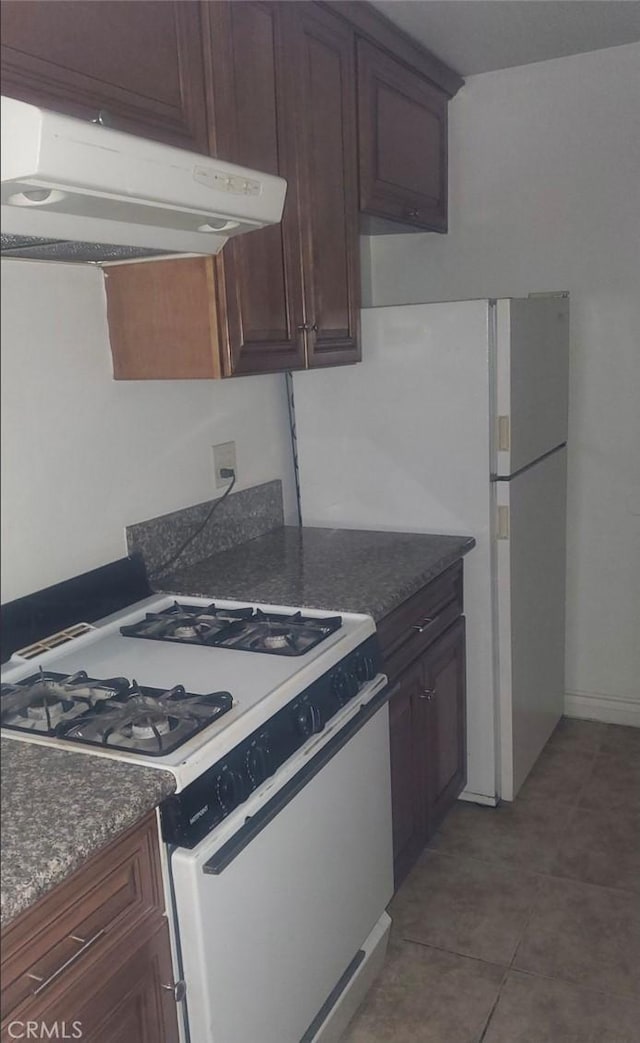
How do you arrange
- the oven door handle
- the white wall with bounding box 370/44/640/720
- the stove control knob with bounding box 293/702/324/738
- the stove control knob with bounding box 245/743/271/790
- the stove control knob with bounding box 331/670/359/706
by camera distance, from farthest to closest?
the white wall with bounding box 370/44/640/720 → the stove control knob with bounding box 331/670/359/706 → the stove control knob with bounding box 293/702/324/738 → the stove control knob with bounding box 245/743/271/790 → the oven door handle

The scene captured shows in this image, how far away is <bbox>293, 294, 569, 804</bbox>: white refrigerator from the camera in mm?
2361

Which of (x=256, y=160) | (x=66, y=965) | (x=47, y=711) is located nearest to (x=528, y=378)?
(x=256, y=160)

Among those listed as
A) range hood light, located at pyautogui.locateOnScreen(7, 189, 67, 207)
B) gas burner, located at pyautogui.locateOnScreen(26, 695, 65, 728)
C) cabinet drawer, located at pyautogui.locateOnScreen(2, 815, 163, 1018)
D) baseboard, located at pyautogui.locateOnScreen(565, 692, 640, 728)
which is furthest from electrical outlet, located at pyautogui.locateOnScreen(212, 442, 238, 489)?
baseboard, located at pyautogui.locateOnScreen(565, 692, 640, 728)

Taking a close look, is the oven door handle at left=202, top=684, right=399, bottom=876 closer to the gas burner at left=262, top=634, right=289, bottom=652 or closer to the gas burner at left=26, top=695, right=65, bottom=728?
the gas burner at left=262, top=634, right=289, bottom=652

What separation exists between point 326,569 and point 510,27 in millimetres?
1654

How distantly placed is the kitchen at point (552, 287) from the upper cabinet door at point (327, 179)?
34 cm

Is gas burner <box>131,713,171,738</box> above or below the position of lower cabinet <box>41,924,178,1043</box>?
above

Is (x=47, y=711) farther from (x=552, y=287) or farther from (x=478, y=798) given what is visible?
(x=552, y=287)

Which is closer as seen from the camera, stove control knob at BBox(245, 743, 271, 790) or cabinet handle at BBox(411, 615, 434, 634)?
stove control knob at BBox(245, 743, 271, 790)

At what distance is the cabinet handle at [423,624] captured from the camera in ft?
6.99

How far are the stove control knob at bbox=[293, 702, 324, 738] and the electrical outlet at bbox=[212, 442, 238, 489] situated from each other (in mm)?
920

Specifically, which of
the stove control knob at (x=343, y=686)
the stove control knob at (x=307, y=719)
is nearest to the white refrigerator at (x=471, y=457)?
the stove control knob at (x=343, y=686)

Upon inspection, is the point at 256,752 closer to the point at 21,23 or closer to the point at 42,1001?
the point at 42,1001

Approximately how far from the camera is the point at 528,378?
2.49 metres
